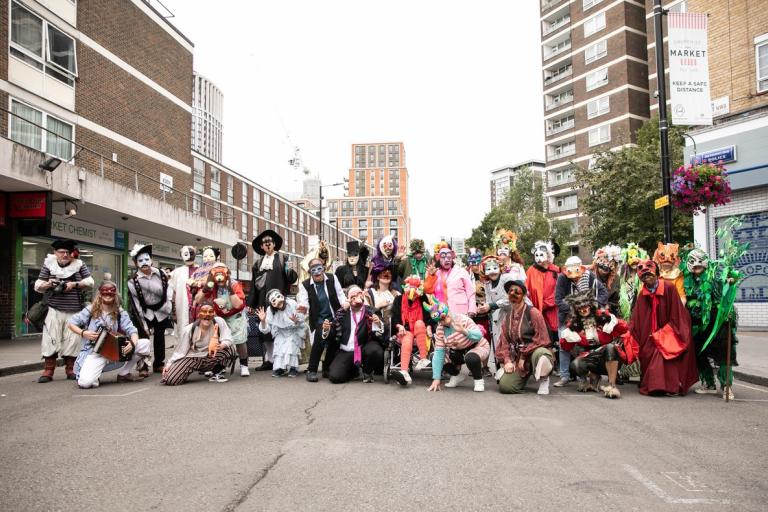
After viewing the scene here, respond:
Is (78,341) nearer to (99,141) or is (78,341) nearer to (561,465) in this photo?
(561,465)

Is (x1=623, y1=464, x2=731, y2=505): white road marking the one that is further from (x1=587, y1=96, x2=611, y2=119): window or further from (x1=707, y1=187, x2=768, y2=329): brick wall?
(x1=587, y1=96, x2=611, y2=119): window

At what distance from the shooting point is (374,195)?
170 metres

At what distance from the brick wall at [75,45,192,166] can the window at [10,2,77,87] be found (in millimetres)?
598

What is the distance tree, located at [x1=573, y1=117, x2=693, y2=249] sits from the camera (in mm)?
24922

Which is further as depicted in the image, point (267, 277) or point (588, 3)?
point (588, 3)

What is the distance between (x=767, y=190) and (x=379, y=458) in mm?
16636

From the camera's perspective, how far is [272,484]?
4004 mm

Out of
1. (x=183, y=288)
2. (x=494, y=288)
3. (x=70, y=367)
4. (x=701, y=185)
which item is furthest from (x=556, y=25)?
(x=70, y=367)

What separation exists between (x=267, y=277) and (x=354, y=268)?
147 centimetres

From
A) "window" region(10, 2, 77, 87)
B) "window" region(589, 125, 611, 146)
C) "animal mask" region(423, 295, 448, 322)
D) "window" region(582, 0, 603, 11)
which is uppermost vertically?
"window" region(582, 0, 603, 11)

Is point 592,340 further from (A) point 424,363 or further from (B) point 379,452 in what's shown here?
(B) point 379,452

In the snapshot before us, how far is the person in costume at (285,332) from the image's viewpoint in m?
9.59

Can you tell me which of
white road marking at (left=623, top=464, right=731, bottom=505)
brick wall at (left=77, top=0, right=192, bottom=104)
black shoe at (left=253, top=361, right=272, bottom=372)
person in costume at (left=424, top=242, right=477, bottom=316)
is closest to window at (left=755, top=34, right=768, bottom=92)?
person in costume at (left=424, top=242, right=477, bottom=316)

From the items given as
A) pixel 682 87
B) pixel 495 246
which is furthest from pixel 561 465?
pixel 682 87
